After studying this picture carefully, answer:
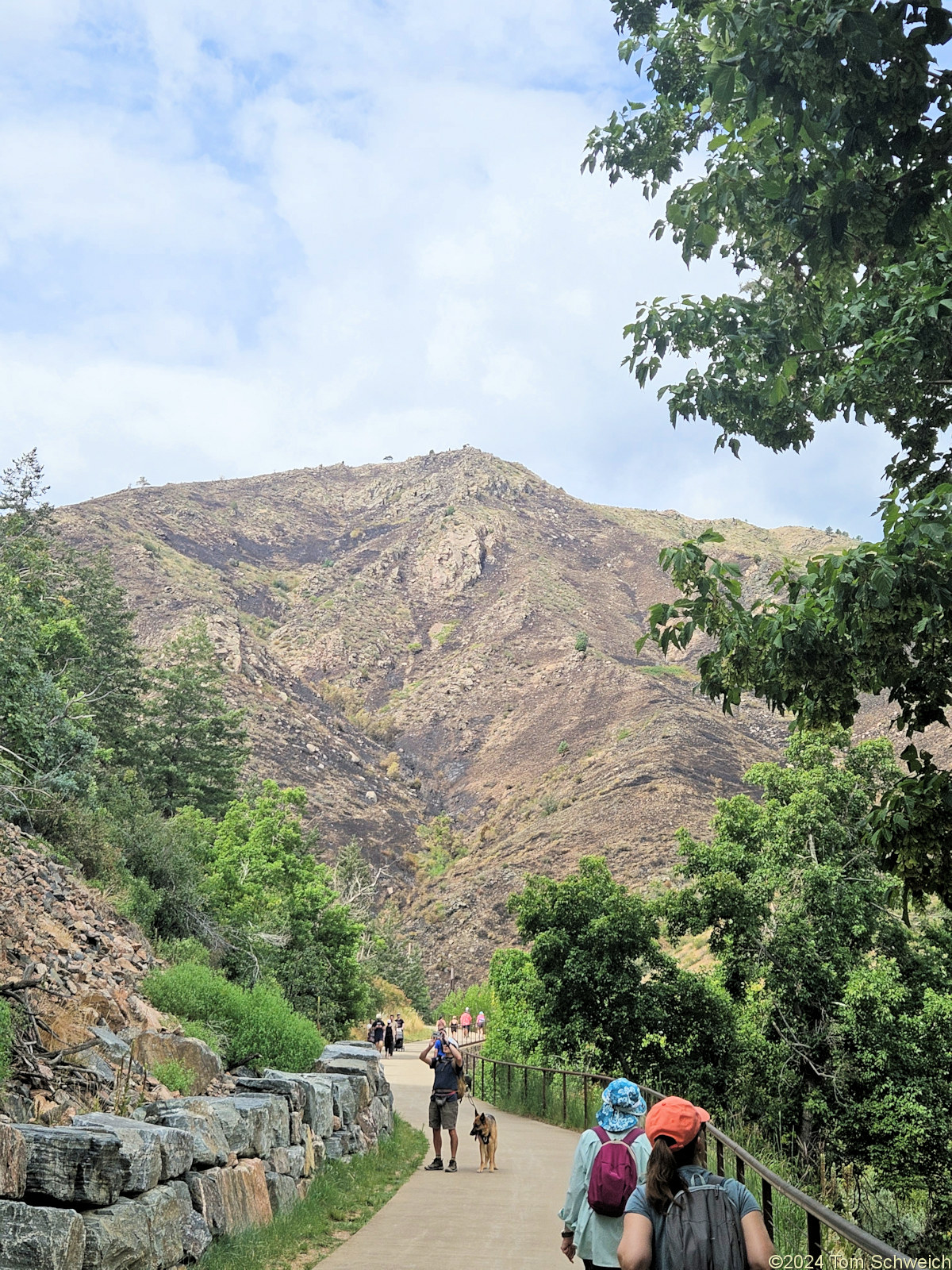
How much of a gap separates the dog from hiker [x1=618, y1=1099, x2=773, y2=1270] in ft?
32.3

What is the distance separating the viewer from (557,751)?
86.5 m

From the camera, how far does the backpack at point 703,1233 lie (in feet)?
10.7

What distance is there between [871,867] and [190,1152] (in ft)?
57.9

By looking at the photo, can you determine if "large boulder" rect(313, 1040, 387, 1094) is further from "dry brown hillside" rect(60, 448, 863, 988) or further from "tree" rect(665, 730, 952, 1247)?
"dry brown hillside" rect(60, 448, 863, 988)

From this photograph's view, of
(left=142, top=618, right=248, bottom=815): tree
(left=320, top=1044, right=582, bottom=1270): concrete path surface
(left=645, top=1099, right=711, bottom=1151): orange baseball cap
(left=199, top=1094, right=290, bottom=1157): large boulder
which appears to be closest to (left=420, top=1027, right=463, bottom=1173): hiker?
(left=320, top=1044, right=582, bottom=1270): concrete path surface

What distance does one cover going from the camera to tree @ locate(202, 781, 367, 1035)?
26516 mm

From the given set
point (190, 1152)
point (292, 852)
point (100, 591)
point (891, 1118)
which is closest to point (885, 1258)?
point (190, 1152)

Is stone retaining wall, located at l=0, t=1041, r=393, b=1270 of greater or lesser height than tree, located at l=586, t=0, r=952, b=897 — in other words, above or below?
below

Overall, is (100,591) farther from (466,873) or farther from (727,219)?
(727,219)

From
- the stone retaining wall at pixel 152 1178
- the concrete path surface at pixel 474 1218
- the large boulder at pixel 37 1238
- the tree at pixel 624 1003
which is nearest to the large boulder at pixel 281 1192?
the stone retaining wall at pixel 152 1178

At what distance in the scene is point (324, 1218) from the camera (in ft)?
31.1

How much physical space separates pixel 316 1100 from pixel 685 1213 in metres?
9.09

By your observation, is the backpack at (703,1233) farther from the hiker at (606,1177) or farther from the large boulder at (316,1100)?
the large boulder at (316,1100)

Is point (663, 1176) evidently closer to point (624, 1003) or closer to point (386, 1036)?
point (624, 1003)
